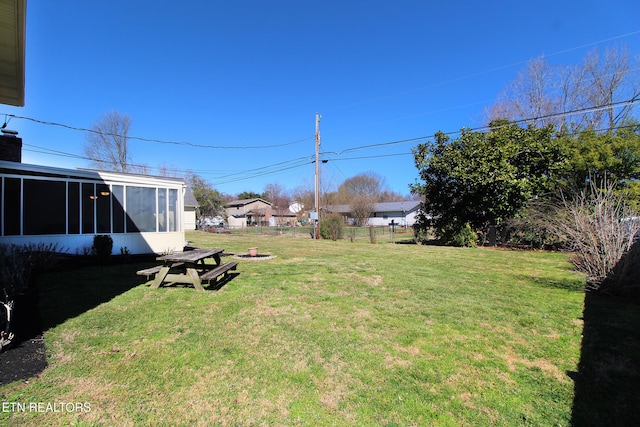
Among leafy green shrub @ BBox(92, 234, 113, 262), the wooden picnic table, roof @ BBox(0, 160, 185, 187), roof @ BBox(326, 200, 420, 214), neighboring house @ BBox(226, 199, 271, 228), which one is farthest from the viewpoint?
neighboring house @ BBox(226, 199, 271, 228)

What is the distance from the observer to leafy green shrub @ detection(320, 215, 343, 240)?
19.5 m

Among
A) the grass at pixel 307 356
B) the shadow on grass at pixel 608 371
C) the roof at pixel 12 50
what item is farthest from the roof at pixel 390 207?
the shadow on grass at pixel 608 371

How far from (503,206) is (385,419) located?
1444 cm

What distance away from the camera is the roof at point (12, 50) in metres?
3.86

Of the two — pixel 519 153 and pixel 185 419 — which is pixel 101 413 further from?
pixel 519 153

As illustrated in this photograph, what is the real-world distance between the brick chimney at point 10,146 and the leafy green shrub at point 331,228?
14.5 metres

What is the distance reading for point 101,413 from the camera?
228 centimetres

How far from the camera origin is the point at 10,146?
9.40m

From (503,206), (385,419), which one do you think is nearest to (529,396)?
(385,419)

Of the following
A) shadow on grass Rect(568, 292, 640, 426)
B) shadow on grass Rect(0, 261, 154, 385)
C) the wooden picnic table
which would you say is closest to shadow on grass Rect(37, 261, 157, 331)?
shadow on grass Rect(0, 261, 154, 385)

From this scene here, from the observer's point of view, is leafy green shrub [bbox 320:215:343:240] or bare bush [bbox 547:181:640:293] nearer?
bare bush [bbox 547:181:640:293]

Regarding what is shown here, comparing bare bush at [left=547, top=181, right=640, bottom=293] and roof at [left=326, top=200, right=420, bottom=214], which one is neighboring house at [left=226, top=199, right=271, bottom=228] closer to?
roof at [left=326, top=200, right=420, bottom=214]

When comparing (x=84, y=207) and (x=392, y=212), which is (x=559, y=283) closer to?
(x=84, y=207)

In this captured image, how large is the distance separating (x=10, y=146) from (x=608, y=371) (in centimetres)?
1428
